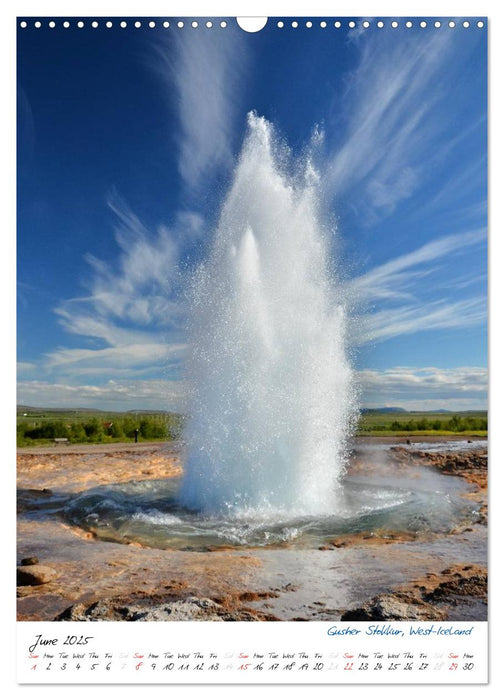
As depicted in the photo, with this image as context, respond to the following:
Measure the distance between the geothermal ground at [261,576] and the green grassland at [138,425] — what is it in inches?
12.6

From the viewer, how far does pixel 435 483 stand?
245 inches

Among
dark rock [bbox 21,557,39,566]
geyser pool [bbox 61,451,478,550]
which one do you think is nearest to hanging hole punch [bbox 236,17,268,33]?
geyser pool [bbox 61,451,478,550]

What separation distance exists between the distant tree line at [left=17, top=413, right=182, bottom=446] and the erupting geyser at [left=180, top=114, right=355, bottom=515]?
0.74m

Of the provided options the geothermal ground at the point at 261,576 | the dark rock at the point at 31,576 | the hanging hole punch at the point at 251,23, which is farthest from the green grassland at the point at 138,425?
the hanging hole punch at the point at 251,23

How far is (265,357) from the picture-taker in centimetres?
510

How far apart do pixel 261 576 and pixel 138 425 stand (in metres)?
3.88

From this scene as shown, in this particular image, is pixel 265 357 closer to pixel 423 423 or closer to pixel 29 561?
pixel 423 423

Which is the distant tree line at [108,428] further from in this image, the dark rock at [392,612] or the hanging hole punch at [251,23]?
the hanging hole punch at [251,23]

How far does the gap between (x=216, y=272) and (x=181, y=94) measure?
179 centimetres

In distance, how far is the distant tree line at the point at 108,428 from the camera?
201 inches

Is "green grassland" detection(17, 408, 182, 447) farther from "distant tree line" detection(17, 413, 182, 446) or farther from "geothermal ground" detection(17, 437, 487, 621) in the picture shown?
"geothermal ground" detection(17, 437, 487, 621)
